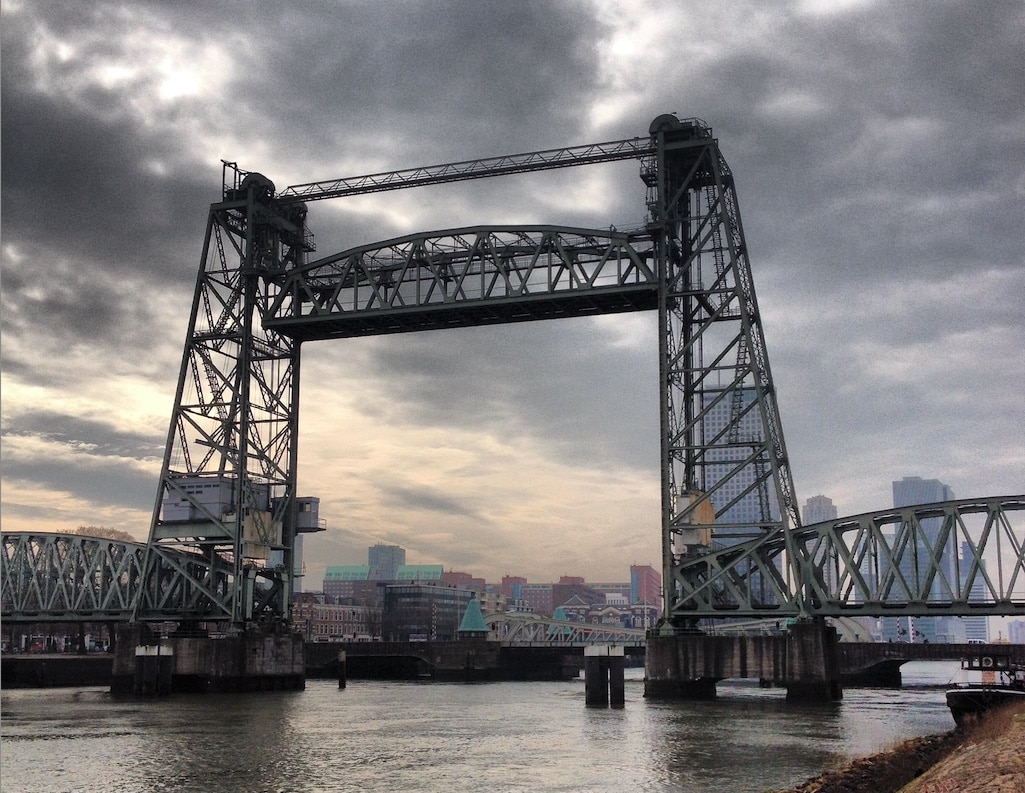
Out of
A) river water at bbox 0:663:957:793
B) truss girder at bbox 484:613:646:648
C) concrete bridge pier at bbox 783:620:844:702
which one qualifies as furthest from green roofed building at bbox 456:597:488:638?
concrete bridge pier at bbox 783:620:844:702

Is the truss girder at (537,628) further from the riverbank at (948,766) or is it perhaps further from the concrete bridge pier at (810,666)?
the riverbank at (948,766)

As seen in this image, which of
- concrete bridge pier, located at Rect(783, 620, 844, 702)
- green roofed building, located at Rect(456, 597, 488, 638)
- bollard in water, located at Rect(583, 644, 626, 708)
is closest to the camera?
concrete bridge pier, located at Rect(783, 620, 844, 702)

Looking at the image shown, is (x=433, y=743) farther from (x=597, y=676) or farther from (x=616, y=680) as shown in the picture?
(x=597, y=676)

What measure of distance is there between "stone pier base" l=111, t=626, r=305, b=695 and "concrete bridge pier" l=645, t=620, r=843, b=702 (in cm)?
2325

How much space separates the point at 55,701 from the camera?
61281mm

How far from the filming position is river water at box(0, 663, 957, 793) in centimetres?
2836

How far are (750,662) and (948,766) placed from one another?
3379 cm

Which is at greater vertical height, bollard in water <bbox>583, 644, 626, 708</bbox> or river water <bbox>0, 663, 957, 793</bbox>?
bollard in water <bbox>583, 644, 626, 708</bbox>

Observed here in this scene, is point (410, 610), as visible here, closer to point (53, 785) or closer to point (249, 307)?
point (249, 307)

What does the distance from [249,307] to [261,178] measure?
890cm

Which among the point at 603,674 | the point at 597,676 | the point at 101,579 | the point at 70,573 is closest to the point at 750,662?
the point at 603,674

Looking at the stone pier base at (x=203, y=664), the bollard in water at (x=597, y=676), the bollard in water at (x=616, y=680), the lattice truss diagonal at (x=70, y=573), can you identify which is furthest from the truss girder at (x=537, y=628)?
the bollard in water at (x=616, y=680)

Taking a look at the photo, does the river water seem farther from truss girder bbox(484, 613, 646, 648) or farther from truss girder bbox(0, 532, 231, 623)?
truss girder bbox(484, 613, 646, 648)

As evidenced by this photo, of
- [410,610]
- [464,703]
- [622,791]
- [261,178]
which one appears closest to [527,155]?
[261,178]
